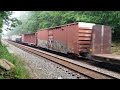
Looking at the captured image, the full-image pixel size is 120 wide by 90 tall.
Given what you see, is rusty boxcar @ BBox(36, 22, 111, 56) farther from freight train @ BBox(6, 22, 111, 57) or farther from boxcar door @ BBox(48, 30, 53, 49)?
boxcar door @ BBox(48, 30, 53, 49)

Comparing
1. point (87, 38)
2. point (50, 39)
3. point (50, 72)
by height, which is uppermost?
point (87, 38)

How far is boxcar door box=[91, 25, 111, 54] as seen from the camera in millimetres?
16203

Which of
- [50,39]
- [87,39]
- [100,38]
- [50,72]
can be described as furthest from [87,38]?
[50,39]

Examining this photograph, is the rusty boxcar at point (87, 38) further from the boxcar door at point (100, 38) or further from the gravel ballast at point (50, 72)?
the gravel ballast at point (50, 72)

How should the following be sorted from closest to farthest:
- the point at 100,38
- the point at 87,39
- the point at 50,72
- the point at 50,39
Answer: the point at 50,72 < the point at 100,38 < the point at 87,39 < the point at 50,39

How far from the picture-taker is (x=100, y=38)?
16281mm

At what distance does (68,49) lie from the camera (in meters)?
19.1

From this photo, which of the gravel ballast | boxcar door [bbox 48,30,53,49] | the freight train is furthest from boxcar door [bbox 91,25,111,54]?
boxcar door [bbox 48,30,53,49]

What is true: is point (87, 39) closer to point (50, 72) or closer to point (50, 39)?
point (50, 72)
